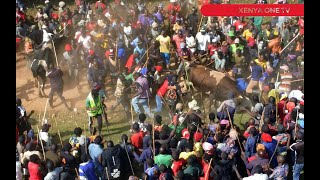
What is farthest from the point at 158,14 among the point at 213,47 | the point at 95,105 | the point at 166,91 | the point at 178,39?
the point at 95,105

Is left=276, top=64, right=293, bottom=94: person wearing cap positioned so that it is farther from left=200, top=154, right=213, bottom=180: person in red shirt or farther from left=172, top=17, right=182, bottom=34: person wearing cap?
left=200, top=154, right=213, bottom=180: person in red shirt

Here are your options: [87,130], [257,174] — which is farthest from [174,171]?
[87,130]

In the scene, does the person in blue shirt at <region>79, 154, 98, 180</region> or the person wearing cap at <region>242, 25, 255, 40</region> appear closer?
the person in blue shirt at <region>79, 154, 98, 180</region>

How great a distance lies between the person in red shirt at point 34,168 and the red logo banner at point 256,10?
5.75 m

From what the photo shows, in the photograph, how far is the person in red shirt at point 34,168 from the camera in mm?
14703

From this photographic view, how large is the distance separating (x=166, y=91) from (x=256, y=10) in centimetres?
298

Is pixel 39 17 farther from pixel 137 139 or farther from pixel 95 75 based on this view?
pixel 137 139

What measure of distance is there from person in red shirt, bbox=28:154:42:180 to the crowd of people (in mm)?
23

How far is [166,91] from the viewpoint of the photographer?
17516mm

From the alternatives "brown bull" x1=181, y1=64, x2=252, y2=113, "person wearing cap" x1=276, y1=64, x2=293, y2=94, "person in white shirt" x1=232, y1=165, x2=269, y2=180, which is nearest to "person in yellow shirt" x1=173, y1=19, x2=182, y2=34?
"brown bull" x1=181, y1=64, x2=252, y2=113

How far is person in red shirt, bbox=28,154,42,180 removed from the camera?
14.7m

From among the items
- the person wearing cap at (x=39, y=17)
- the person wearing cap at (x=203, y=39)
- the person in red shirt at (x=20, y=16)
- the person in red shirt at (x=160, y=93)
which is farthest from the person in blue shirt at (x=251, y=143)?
the person wearing cap at (x=39, y=17)
